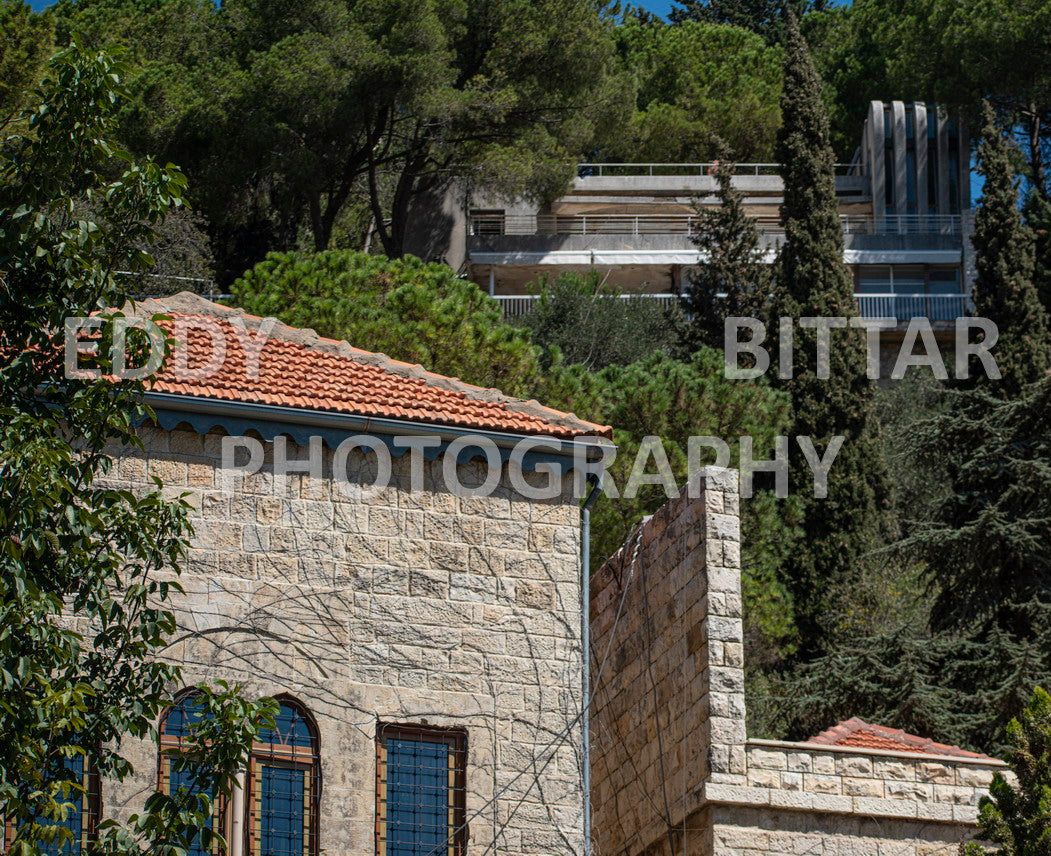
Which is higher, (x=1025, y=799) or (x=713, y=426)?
(x=713, y=426)

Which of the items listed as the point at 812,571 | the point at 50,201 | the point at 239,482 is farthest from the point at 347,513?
the point at 812,571

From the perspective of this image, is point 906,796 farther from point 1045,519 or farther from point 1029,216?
point 1029,216

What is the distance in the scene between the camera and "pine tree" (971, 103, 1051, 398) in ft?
91.2

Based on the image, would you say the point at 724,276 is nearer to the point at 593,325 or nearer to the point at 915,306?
the point at 593,325

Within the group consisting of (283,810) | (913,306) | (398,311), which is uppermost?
(913,306)

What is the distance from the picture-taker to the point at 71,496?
970 cm

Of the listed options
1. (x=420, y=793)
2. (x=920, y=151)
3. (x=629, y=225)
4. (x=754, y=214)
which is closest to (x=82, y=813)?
(x=420, y=793)

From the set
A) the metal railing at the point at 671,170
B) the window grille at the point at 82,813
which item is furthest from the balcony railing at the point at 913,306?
the window grille at the point at 82,813

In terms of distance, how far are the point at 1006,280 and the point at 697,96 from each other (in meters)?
23.8

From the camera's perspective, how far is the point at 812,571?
28.1 meters

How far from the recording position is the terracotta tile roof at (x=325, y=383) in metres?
13.4

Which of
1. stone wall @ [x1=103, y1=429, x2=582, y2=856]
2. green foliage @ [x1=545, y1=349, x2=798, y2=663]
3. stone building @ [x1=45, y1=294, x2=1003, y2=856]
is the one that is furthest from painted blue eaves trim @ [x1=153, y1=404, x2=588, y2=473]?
green foliage @ [x1=545, y1=349, x2=798, y2=663]

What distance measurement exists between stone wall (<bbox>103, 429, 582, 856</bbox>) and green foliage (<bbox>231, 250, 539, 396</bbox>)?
9.72 meters

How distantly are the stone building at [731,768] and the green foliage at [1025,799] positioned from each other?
114 centimetres
